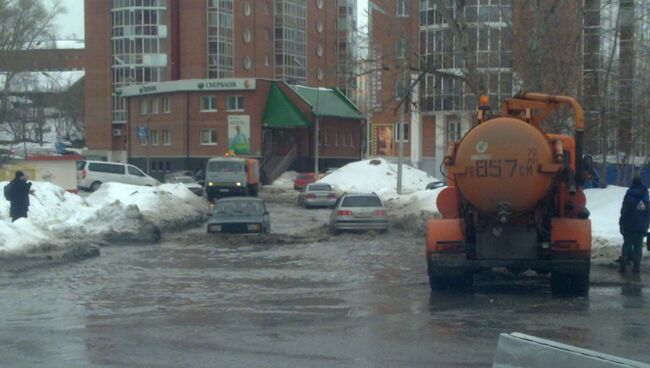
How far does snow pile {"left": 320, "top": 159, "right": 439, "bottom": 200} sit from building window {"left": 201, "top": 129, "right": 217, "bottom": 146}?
52.1ft

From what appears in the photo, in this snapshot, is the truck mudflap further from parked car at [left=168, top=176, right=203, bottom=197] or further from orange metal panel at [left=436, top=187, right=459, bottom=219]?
parked car at [left=168, top=176, right=203, bottom=197]

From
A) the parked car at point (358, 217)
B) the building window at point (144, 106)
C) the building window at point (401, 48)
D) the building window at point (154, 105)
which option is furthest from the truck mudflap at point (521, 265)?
the building window at point (144, 106)

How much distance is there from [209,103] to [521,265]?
6780 centimetres

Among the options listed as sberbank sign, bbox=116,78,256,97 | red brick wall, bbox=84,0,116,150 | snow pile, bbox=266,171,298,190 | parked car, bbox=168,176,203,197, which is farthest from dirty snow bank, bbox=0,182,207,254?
red brick wall, bbox=84,0,116,150

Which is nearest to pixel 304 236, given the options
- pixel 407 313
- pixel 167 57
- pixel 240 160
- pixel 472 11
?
pixel 472 11

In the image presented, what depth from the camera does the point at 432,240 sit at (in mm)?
15141

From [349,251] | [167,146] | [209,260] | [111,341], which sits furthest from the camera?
[167,146]

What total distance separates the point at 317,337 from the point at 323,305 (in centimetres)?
307

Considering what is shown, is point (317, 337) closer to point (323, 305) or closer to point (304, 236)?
point (323, 305)

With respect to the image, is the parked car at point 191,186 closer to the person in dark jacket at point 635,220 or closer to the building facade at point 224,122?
the building facade at point 224,122

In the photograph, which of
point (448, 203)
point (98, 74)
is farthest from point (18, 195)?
point (98, 74)

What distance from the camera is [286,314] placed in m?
13.1

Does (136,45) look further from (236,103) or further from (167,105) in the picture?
(236,103)

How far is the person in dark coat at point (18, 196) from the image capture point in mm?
24075
